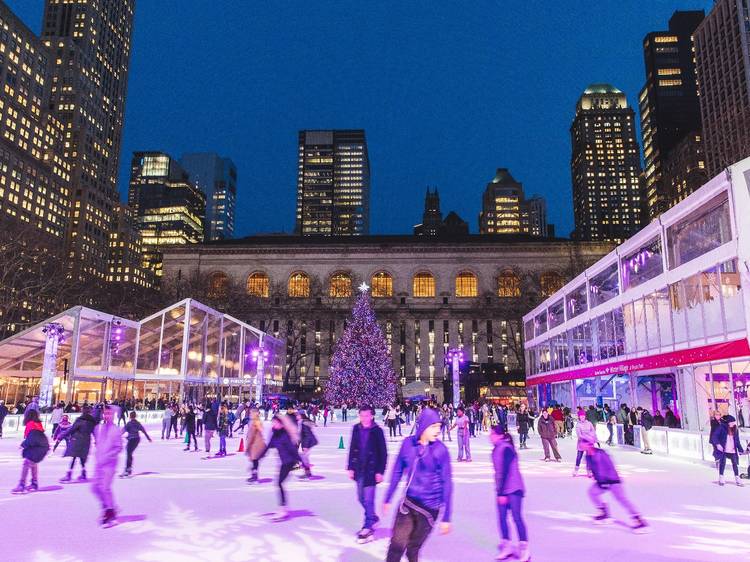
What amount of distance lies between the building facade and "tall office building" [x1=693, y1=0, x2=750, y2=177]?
3346 centimetres

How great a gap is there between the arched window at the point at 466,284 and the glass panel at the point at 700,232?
6111cm

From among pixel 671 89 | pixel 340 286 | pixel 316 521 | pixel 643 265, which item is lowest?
pixel 316 521

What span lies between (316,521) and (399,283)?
75991 millimetres

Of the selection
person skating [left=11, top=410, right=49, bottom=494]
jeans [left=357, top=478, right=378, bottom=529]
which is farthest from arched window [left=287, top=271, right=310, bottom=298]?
jeans [left=357, top=478, right=378, bottom=529]

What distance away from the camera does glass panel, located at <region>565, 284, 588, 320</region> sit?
35.6 m

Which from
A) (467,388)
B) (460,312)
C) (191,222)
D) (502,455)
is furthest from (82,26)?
(502,455)

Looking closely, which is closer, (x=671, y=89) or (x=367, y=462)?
(x=367, y=462)

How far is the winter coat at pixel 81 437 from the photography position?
12180mm

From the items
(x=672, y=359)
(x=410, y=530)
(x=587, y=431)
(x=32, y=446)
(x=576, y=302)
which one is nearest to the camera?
(x=410, y=530)

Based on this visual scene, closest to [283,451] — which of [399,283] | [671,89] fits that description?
[399,283]

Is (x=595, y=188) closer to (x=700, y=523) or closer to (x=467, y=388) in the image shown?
(x=467, y=388)

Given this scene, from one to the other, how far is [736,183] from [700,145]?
364 ft

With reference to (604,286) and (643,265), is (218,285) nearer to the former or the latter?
(604,286)

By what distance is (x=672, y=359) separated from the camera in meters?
22.0
